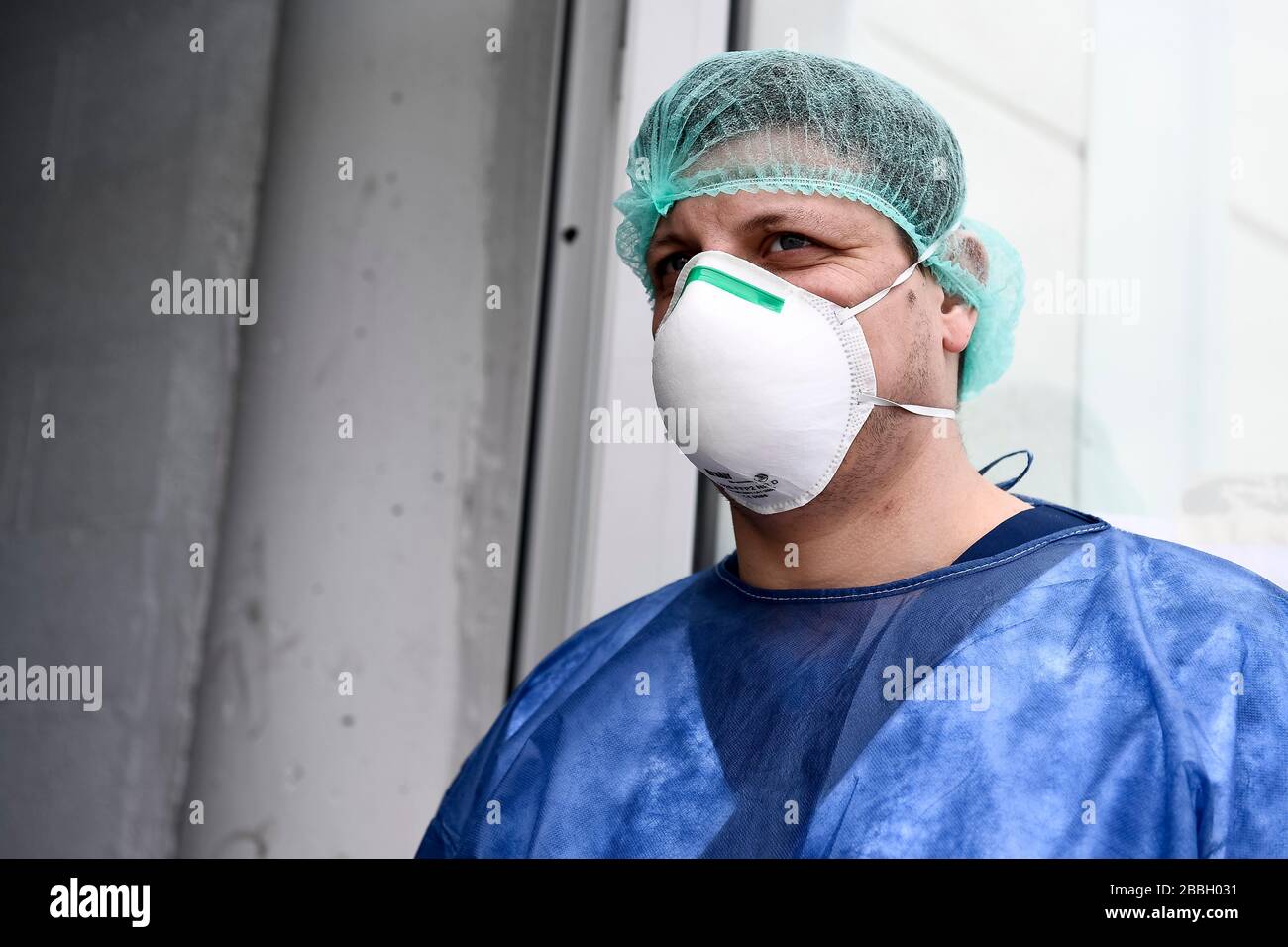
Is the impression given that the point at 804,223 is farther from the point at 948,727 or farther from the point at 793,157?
the point at 948,727

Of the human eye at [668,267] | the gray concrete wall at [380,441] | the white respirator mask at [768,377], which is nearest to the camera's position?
the white respirator mask at [768,377]

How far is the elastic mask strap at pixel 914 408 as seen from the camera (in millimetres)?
924

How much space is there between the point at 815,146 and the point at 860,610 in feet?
1.42

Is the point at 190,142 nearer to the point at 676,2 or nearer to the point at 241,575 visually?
the point at 241,575

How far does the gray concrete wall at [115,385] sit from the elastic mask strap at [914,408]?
1.11 metres

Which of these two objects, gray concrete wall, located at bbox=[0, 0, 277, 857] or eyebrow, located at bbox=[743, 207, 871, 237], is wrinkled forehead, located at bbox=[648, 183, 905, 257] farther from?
gray concrete wall, located at bbox=[0, 0, 277, 857]

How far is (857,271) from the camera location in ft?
3.10

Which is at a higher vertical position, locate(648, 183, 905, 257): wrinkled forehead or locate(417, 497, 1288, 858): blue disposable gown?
locate(648, 183, 905, 257): wrinkled forehead

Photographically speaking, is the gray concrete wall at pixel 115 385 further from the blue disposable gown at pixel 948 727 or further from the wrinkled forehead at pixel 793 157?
the wrinkled forehead at pixel 793 157

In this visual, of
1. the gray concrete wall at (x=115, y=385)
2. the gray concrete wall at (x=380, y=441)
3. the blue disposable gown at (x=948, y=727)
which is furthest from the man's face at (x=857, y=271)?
the gray concrete wall at (x=115, y=385)

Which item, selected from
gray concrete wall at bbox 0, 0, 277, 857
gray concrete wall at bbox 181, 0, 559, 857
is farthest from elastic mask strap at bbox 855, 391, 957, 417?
gray concrete wall at bbox 0, 0, 277, 857

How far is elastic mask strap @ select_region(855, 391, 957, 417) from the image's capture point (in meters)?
0.92

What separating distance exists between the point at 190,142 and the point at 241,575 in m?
0.71
